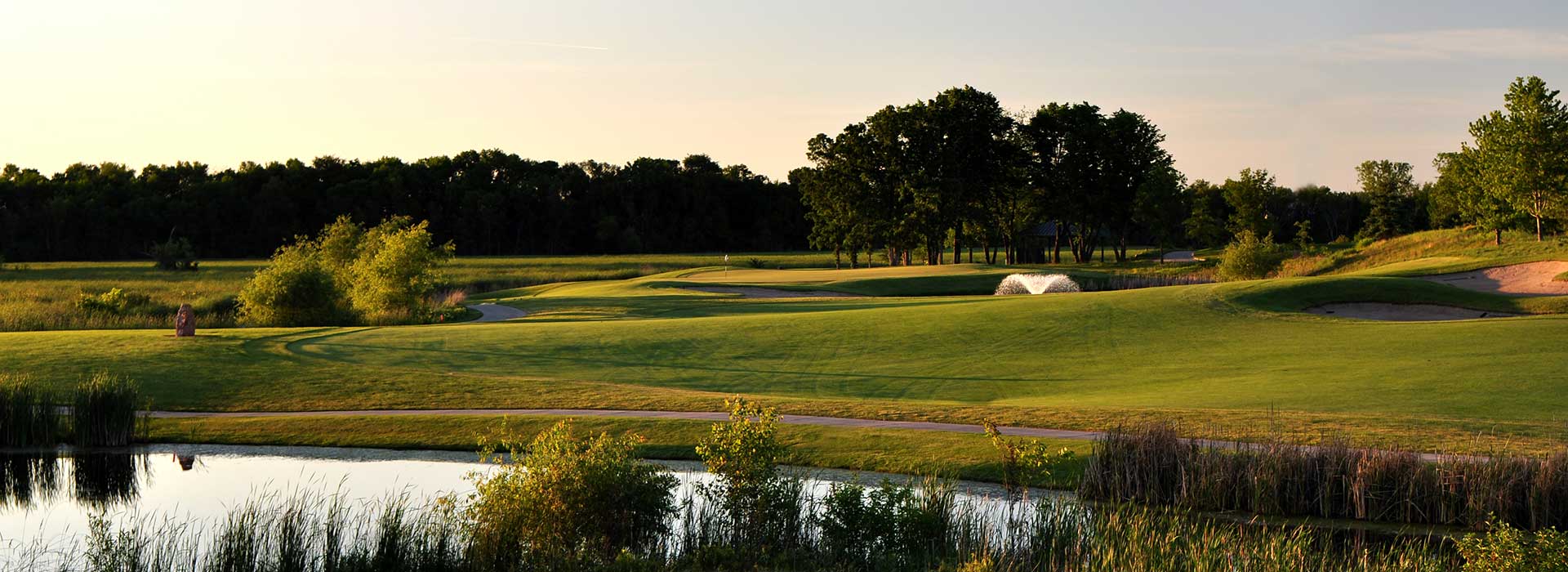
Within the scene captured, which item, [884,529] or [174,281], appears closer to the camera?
[884,529]

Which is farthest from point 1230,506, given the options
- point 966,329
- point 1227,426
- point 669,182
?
point 669,182

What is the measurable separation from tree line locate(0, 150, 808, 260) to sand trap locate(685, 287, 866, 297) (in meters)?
65.6

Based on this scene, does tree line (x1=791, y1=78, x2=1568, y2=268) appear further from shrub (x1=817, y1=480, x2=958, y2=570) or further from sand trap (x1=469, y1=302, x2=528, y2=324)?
shrub (x1=817, y1=480, x2=958, y2=570)

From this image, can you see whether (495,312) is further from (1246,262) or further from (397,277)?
(1246,262)

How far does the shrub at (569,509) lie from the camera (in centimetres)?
1049

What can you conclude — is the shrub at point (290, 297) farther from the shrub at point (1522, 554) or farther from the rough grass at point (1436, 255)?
the rough grass at point (1436, 255)

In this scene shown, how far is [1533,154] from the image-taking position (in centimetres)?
5309

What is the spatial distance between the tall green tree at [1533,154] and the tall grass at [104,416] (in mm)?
57463

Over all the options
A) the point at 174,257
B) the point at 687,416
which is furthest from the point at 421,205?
the point at 687,416

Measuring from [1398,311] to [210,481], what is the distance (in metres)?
28.4

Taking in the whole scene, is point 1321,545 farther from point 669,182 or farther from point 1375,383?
point 669,182

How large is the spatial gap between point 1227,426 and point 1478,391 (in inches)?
220

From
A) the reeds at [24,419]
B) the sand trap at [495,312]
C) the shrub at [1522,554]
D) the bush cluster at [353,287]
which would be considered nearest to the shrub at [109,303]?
the bush cluster at [353,287]

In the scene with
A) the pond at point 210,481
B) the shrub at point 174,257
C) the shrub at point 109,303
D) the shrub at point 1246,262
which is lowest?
the pond at point 210,481
